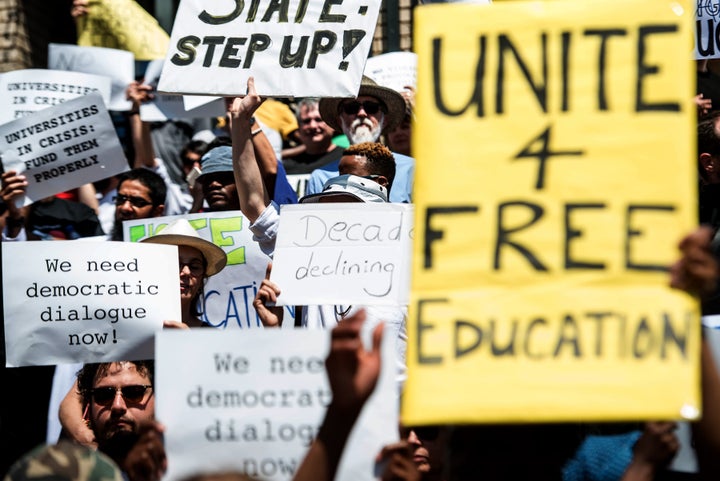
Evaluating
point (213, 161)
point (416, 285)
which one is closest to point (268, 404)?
point (416, 285)

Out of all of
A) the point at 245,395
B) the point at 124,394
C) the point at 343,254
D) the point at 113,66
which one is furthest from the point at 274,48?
the point at 245,395

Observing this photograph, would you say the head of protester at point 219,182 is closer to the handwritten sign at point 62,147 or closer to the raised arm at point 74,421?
the handwritten sign at point 62,147

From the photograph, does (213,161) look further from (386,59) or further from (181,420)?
(181,420)

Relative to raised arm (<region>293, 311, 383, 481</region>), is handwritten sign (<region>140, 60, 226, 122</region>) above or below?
above

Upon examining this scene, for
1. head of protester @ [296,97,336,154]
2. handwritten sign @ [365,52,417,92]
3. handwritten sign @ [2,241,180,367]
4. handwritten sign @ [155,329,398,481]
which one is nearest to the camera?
handwritten sign @ [155,329,398,481]

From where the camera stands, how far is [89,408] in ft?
16.3

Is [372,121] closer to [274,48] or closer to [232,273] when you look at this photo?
[274,48]

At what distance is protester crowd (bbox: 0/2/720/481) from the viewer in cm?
310

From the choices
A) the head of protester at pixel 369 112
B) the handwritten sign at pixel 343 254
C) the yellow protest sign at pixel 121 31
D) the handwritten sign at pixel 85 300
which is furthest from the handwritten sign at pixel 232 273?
the yellow protest sign at pixel 121 31

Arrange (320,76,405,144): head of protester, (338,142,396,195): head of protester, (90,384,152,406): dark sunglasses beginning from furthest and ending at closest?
(320,76,405,144): head of protester < (338,142,396,195): head of protester < (90,384,152,406): dark sunglasses

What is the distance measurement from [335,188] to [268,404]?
2044mm

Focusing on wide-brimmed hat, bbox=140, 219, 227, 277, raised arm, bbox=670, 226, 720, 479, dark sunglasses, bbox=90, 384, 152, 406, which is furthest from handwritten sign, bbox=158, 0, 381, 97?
raised arm, bbox=670, 226, 720, 479

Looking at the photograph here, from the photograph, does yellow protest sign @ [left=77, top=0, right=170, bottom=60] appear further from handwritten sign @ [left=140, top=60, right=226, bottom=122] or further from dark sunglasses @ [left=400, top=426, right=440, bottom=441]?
dark sunglasses @ [left=400, top=426, right=440, bottom=441]

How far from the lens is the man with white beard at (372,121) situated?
20.8 feet
